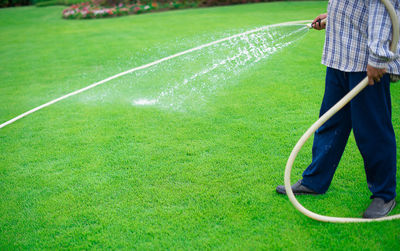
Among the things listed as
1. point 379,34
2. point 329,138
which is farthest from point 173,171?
point 379,34

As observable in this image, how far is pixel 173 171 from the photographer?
276 centimetres

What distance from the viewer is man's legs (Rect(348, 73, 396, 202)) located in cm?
191

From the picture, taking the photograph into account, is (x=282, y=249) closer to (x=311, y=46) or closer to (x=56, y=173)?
(x=56, y=173)

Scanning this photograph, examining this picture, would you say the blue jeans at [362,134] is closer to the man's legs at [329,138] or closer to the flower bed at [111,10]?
the man's legs at [329,138]

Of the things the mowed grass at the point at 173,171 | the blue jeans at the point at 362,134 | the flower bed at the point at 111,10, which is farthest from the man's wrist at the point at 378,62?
the flower bed at the point at 111,10

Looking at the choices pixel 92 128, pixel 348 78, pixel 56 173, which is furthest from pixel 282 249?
pixel 92 128

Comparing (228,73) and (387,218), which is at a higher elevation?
(228,73)

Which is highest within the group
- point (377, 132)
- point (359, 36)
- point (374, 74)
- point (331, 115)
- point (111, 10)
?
point (111, 10)

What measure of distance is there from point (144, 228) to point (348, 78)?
161cm

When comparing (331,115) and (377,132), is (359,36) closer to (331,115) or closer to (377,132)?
(331,115)

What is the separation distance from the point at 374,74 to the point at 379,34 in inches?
8.2

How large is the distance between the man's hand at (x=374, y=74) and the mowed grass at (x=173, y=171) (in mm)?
919

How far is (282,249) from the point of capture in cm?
191

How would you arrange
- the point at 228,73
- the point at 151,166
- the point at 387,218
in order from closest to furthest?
the point at 387,218 < the point at 151,166 < the point at 228,73
